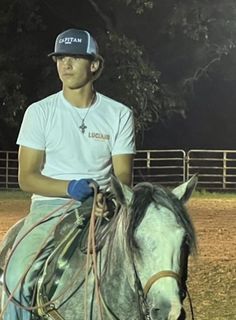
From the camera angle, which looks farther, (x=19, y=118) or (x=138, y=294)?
(x=19, y=118)

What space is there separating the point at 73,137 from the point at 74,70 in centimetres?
37

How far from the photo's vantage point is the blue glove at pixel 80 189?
13.0 ft

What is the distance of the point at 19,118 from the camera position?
27344 mm

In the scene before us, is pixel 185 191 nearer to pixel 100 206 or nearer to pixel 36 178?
pixel 100 206

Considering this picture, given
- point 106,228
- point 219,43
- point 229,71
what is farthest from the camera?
point 229,71

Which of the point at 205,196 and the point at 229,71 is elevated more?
the point at 229,71

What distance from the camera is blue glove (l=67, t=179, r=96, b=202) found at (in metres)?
3.97

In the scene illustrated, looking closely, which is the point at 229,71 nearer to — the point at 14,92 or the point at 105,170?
the point at 14,92

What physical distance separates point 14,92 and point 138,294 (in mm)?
23313

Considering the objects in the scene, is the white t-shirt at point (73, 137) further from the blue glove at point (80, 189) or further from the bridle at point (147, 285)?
the bridle at point (147, 285)

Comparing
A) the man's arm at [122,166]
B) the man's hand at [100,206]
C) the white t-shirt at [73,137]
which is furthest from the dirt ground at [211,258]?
the white t-shirt at [73,137]

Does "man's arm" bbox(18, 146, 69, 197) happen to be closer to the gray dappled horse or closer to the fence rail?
the gray dappled horse

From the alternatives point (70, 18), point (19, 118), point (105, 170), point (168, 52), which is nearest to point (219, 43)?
point (168, 52)

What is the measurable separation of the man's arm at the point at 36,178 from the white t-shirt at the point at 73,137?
41 millimetres
